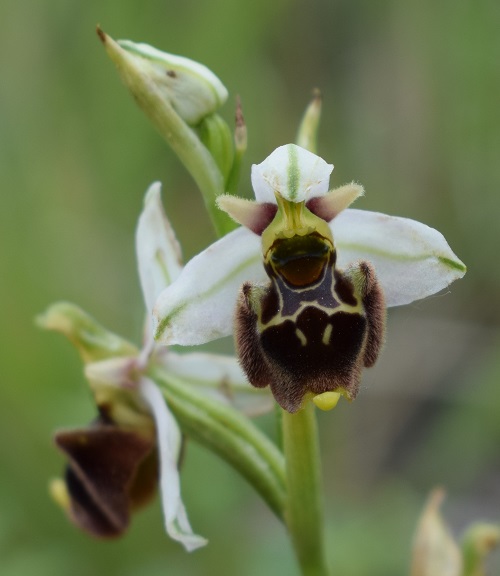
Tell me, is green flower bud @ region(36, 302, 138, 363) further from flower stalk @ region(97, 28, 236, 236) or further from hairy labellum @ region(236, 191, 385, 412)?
hairy labellum @ region(236, 191, 385, 412)

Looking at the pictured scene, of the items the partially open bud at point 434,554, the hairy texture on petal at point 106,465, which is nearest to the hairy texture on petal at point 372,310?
the hairy texture on petal at point 106,465

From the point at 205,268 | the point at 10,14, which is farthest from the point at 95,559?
the point at 10,14

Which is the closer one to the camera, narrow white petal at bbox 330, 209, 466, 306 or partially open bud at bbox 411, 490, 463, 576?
narrow white petal at bbox 330, 209, 466, 306

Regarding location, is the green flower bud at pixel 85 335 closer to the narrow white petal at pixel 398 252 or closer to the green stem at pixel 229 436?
the green stem at pixel 229 436

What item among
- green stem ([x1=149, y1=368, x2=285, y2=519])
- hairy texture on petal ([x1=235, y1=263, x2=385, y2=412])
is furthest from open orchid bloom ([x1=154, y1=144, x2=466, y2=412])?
green stem ([x1=149, y1=368, x2=285, y2=519])

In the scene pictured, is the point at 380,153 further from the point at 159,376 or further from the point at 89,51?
the point at 159,376

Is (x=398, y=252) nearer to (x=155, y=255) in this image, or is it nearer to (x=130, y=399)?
(x=155, y=255)

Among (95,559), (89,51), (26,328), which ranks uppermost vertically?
(89,51)
